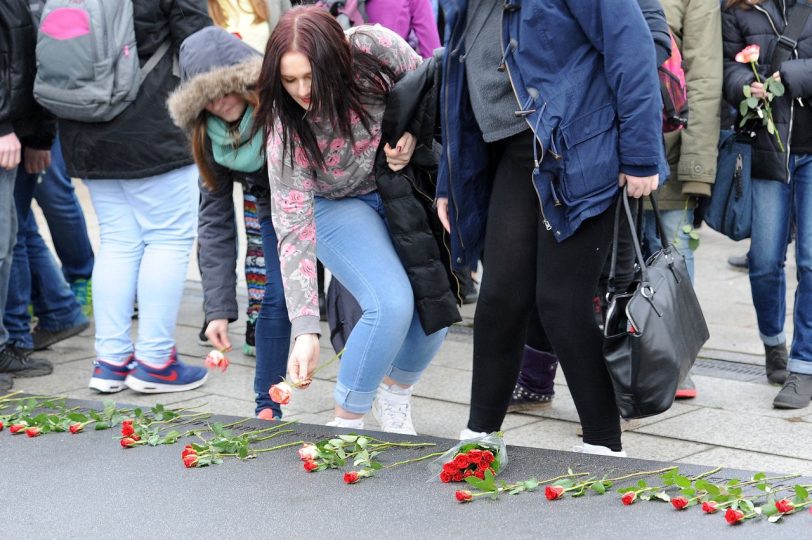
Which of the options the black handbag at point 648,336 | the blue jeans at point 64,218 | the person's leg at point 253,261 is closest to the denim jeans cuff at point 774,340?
the black handbag at point 648,336

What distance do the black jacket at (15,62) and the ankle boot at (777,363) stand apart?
3.38 m

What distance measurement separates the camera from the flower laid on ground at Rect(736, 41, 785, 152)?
4.57 m

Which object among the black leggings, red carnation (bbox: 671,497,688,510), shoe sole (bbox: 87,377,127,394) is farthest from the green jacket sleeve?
shoe sole (bbox: 87,377,127,394)

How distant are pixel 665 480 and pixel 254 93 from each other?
193cm

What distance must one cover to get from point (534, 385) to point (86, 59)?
2.26 m

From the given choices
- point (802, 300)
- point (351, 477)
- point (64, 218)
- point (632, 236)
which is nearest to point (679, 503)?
point (632, 236)

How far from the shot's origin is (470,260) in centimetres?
378

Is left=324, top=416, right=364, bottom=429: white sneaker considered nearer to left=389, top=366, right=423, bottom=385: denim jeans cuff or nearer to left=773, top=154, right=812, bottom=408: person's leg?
left=389, top=366, right=423, bottom=385: denim jeans cuff

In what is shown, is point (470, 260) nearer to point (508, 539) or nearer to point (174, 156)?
point (508, 539)

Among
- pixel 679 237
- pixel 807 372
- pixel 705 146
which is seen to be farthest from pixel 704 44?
pixel 807 372

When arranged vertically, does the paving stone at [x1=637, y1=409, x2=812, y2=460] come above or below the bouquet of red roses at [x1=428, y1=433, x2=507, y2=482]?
below

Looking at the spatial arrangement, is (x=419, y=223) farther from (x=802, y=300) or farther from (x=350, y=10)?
(x=350, y=10)

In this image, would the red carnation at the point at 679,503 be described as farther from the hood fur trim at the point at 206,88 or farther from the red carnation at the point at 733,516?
the hood fur trim at the point at 206,88

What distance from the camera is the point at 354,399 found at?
3.97 m
